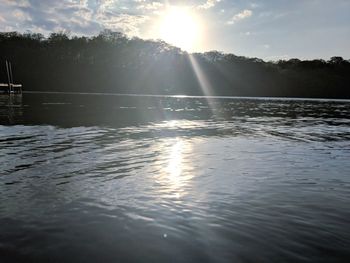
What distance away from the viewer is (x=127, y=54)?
191 m

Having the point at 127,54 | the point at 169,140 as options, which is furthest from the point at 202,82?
Answer: the point at 169,140

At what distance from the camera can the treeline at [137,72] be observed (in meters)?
169

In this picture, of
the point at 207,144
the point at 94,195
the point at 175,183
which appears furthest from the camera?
the point at 207,144

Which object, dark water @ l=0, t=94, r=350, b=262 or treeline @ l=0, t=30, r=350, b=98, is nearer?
dark water @ l=0, t=94, r=350, b=262

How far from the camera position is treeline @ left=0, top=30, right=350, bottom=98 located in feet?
554

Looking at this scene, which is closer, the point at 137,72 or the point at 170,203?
the point at 170,203

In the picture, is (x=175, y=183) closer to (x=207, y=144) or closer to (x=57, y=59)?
(x=207, y=144)

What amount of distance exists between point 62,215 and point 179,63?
188 meters

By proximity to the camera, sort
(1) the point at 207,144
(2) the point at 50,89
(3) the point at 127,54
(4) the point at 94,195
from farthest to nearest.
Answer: (3) the point at 127,54 → (2) the point at 50,89 → (1) the point at 207,144 → (4) the point at 94,195

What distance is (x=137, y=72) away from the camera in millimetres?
183875

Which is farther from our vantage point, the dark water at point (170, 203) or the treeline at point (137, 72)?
the treeline at point (137, 72)

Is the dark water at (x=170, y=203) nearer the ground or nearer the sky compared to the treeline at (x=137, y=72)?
nearer the ground

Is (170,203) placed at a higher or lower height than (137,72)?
lower

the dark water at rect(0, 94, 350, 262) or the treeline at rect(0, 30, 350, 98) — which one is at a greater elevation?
the treeline at rect(0, 30, 350, 98)
